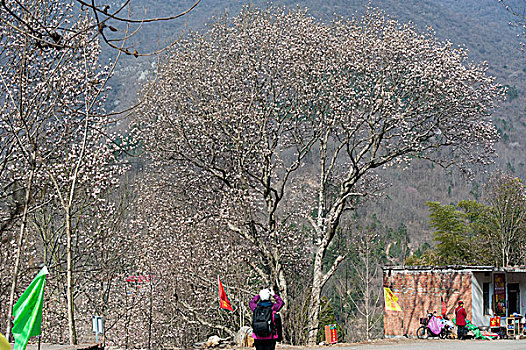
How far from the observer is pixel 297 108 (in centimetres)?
2584

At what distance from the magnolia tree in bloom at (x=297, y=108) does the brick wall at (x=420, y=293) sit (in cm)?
454

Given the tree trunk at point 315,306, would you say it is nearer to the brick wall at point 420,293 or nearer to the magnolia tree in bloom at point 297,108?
the magnolia tree in bloom at point 297,108

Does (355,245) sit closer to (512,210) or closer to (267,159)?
(512,210)

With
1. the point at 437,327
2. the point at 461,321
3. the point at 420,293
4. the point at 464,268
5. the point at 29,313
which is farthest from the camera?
the point at 420,293

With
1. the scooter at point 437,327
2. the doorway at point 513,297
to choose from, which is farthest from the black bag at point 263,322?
the doorway at point 513,297

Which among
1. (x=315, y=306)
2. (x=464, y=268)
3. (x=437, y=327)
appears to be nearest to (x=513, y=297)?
(x=464, y=268)

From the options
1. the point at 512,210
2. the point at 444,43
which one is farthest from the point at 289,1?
the point at 444,43

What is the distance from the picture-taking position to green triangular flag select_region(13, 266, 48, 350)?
284 inches

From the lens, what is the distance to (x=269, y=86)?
85.0 ft

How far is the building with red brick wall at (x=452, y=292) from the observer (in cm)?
2666

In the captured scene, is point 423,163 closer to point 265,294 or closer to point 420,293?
point 420,293

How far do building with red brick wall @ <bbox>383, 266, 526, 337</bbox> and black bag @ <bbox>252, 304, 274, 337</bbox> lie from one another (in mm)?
18703

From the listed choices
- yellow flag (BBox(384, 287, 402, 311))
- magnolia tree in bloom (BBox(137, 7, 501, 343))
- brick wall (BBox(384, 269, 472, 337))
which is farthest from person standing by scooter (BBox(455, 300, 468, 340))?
magnolia tree in bloom (BBox(137, 7, 501, 343))

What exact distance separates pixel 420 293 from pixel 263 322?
19937 mm
